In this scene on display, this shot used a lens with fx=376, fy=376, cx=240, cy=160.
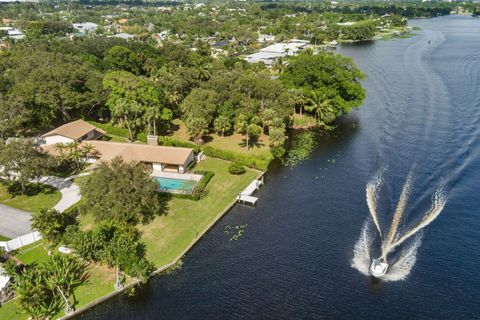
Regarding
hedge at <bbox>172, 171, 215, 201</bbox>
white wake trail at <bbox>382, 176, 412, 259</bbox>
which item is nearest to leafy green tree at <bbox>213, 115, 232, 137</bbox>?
hedge at <bbox>172, 171, 215, 201</bbox>

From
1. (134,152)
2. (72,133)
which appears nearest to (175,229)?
(134,152)

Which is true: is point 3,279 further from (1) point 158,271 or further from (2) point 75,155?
(2) point 75,155

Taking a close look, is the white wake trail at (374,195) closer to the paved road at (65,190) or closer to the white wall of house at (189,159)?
the white wall of house at (189,159)

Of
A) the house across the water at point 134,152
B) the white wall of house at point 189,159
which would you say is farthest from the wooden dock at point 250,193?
the house across the water at point 134,152

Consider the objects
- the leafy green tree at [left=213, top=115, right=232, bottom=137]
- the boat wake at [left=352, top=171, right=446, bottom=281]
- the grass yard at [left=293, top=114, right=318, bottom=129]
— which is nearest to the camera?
the boat wake at [left=352, top=171, right=446, bottom=281]

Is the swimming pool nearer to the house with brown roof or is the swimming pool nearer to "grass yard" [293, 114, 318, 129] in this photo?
the house with brown roof

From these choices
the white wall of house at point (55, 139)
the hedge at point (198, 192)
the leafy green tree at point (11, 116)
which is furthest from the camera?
the white wall of house at point (55, 139)
